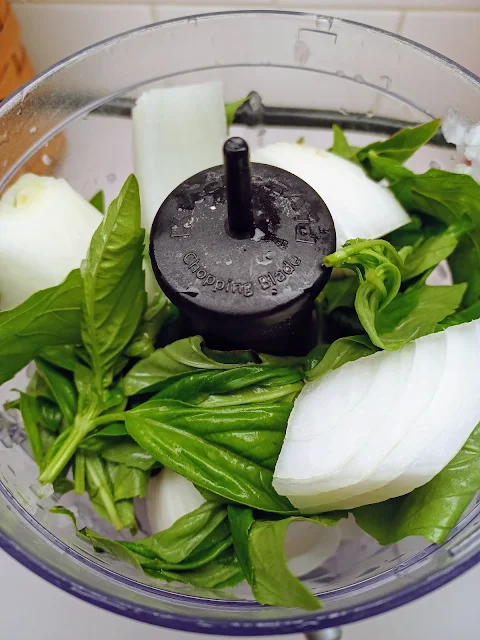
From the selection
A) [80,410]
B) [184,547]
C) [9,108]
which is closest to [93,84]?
[9,108]

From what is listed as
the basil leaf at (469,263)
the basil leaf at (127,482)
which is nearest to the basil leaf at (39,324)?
the basil leaf at (127,482)

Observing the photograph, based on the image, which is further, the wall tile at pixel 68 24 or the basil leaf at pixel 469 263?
the wall tile at pixel 68 24

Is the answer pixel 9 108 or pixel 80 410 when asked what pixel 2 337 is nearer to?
pixel 80 410

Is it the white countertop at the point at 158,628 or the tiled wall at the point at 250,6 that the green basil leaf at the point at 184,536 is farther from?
the tiled wall at the point at 250,6

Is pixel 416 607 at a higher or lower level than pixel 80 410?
lower

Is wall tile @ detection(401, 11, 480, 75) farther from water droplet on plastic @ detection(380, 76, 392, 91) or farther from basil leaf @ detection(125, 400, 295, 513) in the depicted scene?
basil leaf @ detection(125, 400, 295, 513)

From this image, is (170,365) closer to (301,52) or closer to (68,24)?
(301,52)
